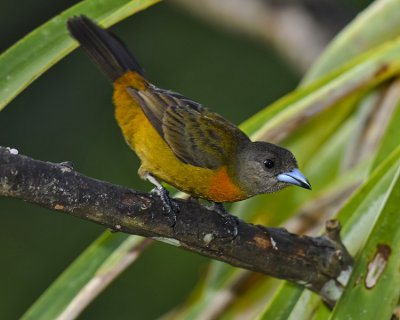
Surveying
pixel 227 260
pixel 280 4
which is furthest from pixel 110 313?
pixel 227 260

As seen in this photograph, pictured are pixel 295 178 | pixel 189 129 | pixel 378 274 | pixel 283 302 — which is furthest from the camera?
pixel 189 129

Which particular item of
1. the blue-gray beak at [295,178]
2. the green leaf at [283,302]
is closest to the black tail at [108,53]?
the blue-gray beak at [295,178]

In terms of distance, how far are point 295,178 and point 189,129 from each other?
436 millimetres

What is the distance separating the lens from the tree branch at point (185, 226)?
5.25 ft

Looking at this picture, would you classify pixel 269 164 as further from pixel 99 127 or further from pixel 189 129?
pixel 99 127

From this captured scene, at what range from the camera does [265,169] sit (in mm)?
2502

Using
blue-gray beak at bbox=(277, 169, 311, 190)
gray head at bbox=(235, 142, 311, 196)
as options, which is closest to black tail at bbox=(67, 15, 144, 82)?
gray head at bbox=(235, 142, 311, 196)

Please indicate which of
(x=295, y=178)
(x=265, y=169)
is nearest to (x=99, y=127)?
(x=265, y=169)

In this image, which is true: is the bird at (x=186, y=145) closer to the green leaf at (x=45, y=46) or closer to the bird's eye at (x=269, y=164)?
the bird's eye at (x=269, y=164)

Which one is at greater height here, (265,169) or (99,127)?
(265,169)

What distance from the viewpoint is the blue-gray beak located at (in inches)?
94.0

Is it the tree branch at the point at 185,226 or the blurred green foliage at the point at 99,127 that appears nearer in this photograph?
the tree branch at the point at 185,226

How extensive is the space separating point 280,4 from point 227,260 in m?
2.30

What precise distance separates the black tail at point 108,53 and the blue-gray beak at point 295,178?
0.72 metres
